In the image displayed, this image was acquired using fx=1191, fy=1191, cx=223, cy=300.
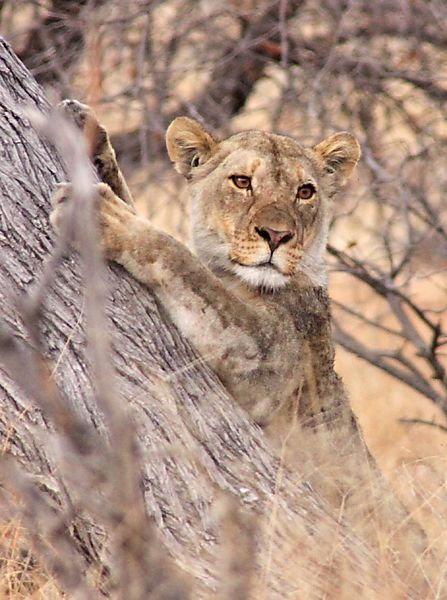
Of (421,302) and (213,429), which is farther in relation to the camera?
(421,302)

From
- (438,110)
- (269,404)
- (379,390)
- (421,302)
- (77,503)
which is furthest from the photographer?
(421,302)

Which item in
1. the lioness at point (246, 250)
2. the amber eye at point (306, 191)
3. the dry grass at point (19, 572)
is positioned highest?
the amber eye at point (306, 191)

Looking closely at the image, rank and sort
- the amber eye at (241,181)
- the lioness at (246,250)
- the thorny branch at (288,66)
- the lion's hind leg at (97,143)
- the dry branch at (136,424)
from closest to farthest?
the dry branch at (136,424), the lioness at (246,250), the lion's hind leg at (97,143), the amber eye at (241,181), the thorny branch at (288,66)

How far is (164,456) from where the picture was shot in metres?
2.97

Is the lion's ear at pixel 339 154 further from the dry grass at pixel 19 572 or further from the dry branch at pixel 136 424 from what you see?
the dry grass at pixel 19 572

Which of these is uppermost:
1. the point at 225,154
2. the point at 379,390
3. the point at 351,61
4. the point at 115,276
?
the point at 351,61

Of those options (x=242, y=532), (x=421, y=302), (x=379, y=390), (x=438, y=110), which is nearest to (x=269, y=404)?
(x=242, y=532)

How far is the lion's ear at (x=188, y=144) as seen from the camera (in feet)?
13.8

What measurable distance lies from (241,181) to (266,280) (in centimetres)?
44

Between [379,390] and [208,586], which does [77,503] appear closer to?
[208,586]

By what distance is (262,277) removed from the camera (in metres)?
3.83

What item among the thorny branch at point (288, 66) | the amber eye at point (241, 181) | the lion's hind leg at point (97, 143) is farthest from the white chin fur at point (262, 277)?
the thorny branch at point (288, 66)

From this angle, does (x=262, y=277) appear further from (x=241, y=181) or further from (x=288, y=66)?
(x=288, y=66)

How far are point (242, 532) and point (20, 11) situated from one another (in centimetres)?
529
